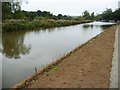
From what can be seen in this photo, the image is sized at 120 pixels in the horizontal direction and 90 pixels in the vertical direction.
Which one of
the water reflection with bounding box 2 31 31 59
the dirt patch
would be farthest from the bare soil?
the water reflection with bounding box 2 31 31 59

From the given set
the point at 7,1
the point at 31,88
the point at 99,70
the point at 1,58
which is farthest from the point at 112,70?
the point at 7,1

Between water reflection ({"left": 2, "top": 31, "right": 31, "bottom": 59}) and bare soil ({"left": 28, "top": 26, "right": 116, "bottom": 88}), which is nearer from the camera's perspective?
bare soil ({"left": 28, "top": 26, "right": 116, "bottom": 88})

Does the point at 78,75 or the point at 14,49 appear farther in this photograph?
the point at 14,49

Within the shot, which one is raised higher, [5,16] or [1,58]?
[5,16]

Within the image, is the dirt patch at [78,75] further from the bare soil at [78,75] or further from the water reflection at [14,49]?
the water reflection at [14,49]

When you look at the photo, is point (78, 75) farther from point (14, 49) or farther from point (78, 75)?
point (14, 49)

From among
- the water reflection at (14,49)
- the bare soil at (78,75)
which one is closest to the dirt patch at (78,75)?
the bare soil at (78,75)

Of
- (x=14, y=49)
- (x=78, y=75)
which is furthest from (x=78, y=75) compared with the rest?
(x=14, y=49)

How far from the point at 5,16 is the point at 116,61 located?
2923 centimetres

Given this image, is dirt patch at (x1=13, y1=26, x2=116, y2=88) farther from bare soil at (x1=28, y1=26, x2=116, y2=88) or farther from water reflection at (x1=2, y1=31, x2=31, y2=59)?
water reflection at (x1=2, y1=31, x2=31, y2=59)

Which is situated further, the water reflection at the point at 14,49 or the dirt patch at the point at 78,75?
the water reflection at the point at 14,49

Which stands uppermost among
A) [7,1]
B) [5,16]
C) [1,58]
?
[7,1]

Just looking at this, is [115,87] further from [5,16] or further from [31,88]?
[5,16]

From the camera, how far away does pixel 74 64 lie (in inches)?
318
